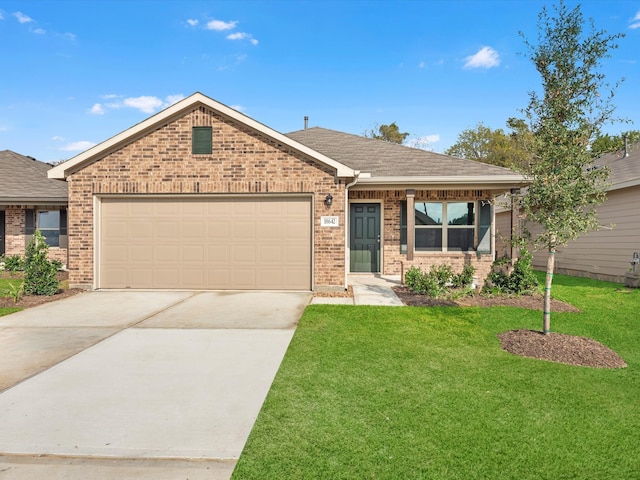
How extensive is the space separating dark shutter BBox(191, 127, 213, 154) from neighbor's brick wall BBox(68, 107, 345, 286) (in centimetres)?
11

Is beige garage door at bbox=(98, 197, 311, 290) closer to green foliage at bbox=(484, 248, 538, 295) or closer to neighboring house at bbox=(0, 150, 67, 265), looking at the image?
green foliage at bbox=(484, 248, 538, 295)

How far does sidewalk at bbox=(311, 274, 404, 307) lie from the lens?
800cm

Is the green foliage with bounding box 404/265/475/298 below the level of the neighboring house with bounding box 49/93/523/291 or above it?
below

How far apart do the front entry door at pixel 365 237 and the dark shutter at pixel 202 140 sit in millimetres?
4830

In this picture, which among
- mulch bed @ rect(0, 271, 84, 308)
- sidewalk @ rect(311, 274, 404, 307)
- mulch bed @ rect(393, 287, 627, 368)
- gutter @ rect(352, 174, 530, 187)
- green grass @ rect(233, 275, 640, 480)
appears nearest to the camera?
green grass @ rect(233, 275, 640, 480)

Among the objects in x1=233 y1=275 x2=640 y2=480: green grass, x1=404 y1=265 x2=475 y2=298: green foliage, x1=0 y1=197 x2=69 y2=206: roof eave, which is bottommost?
x1=233 y1=275 x2=640 y2=480: green grass

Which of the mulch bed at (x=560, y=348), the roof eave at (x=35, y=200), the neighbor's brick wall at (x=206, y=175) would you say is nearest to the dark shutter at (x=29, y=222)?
the roof eave at (x=35, y=200)

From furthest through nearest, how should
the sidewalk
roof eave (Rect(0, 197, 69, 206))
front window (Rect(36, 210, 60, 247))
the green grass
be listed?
front window (Rect(36, 210, 60, 247)), roof eave (Rect(0, 197, 69, 206)), the sidewalk, the green grass

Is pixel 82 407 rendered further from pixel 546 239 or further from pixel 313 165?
pixel 313 165

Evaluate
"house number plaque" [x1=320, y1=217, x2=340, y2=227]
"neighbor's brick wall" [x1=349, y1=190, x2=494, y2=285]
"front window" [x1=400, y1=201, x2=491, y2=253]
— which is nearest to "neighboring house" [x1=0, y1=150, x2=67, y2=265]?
"house number plaque" [x1=320, y1=217, x2=340, y2=227]

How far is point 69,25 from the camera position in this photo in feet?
41.9

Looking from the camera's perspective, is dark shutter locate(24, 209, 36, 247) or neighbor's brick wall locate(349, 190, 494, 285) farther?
dark shutter locate(24, 209, 36, 247)

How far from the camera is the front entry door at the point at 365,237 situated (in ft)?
39.2

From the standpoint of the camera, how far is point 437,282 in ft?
30.4
